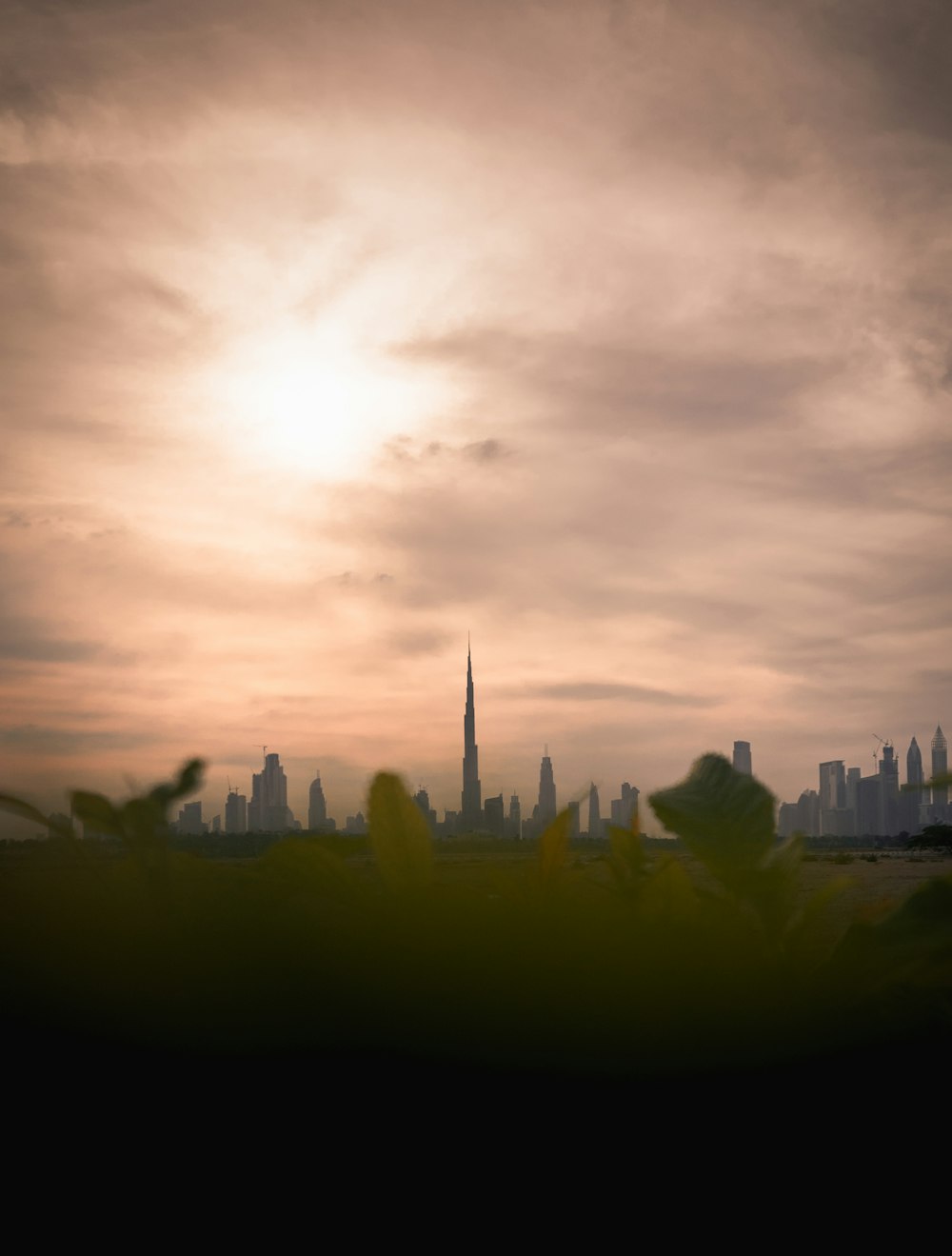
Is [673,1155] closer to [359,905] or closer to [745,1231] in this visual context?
[745,1231]

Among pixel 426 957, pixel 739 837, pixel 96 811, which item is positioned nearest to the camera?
pixel 426 957

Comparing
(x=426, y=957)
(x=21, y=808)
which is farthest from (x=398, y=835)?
(x=21, y=808)

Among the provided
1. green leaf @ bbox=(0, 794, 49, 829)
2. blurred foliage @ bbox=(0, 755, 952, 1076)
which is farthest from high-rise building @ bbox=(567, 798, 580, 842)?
green leaf @ bbox=(0, 794, 49, 829)

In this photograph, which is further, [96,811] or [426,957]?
[96,811]

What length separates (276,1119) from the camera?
0.56m

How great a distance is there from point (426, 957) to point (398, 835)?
15 centimetres

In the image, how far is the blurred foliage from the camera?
2.01 feet

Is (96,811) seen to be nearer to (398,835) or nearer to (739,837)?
(398,835)

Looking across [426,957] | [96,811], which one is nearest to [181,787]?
[96,811]

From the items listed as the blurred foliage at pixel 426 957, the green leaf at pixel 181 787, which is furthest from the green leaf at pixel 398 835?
the green leaf at pixel 181 787

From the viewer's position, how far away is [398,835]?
0.79 metres

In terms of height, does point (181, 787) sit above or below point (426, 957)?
above

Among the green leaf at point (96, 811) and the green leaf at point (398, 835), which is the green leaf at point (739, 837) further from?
the green leaf at point (96, 811)

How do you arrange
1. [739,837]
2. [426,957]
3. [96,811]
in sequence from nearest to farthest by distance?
[426,957]
[96,811]
[739,837]
